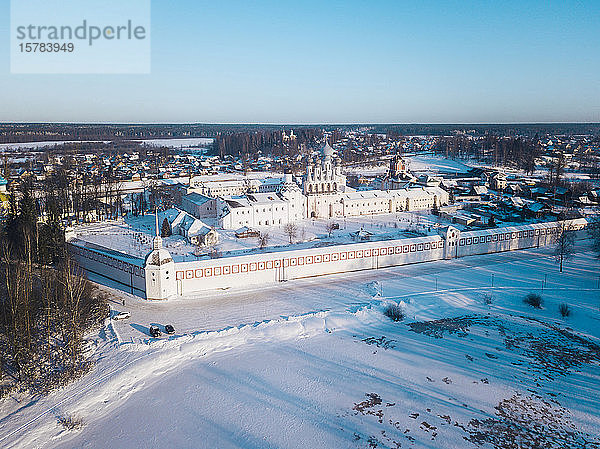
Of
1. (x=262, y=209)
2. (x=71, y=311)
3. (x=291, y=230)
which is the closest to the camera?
(x=71, y=311)

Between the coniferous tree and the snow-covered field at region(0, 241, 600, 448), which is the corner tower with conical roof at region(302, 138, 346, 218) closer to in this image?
the coniferous tree

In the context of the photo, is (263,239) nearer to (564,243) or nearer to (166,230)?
(166,230)

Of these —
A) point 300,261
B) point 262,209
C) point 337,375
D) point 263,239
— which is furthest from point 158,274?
point 262,209

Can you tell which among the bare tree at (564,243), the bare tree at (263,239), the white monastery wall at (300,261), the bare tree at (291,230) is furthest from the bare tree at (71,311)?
the bare tree at (564,243)

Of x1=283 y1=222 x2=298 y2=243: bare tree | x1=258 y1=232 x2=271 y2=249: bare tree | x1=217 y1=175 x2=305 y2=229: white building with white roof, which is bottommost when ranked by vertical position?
x1=258 y1=232 x2=271 y2=249: bare tree

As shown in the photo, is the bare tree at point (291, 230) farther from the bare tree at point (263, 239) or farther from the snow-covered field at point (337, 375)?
the snow-covered field at point (337, 375)

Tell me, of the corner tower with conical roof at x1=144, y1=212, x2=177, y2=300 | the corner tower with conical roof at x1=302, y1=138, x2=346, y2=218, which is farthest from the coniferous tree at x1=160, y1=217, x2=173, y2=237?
the corner tower with conical roof at x1=144, y1=212, x2=177, y2=300
